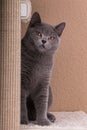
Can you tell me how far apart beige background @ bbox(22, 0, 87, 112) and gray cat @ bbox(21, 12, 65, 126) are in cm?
32

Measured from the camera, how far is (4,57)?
102 centimetres

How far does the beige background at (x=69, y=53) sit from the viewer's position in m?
1.64

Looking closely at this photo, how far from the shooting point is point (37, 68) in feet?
4.13

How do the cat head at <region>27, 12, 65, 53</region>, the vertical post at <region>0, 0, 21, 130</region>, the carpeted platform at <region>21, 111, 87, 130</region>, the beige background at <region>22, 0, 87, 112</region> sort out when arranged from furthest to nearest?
the beige background at <region>22, 0, 87, 112</region>, the cat head at <region>27, 12, 65, 53</region>, the carpeted platform at <region>21, 111, 87, 130</region>, the vertical post at <region>0, 0, 21, 130</region>

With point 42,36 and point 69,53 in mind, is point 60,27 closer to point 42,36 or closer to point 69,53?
point 42,36

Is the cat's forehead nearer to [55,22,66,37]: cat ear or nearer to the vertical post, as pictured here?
[55,22,66,37]: cat ear

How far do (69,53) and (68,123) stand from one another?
500 mm

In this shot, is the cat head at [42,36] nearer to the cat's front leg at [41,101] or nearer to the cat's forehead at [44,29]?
the cat's forehead at [44,29]

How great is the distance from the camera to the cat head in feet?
4.11

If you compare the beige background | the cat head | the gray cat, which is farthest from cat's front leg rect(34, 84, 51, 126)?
the beige background

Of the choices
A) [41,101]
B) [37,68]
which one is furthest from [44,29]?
[41,101]

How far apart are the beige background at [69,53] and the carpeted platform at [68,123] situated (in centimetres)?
12

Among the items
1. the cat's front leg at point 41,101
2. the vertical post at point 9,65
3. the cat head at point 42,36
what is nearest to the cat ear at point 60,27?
the cat head at point 42,36

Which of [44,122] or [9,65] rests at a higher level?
[9,65]
